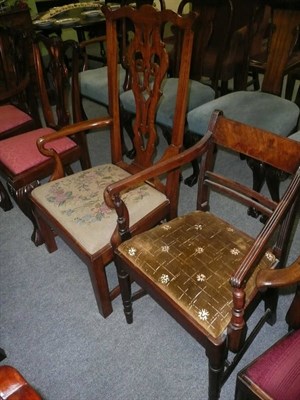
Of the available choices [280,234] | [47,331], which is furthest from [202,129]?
[47,331]

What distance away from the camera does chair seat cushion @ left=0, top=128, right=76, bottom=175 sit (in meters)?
1.64

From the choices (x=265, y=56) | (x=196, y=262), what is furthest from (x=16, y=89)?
(x=265, y=56)

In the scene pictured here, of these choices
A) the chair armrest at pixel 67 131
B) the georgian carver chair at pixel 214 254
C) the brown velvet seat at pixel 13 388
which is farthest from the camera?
the chair armrest at pixel 67 131

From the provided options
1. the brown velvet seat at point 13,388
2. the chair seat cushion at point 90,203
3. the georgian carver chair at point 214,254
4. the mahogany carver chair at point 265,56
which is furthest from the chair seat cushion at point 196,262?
the mahogany carver chair at point 265,56

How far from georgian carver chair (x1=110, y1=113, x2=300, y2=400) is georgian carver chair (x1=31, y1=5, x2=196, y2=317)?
0.12m

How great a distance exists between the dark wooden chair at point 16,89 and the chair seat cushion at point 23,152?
32 cm

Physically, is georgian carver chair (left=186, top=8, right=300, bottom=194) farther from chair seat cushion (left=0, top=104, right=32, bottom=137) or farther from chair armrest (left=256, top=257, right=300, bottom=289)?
chair seat cushion (left=0, top=104, right=32, bottom=137)

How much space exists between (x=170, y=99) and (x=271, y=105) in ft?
2.02

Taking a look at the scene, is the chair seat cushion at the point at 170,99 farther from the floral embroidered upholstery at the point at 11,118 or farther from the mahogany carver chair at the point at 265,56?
the floral embroidered upholstery at the point at 11,118

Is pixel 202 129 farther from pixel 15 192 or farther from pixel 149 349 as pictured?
pixel 149 349

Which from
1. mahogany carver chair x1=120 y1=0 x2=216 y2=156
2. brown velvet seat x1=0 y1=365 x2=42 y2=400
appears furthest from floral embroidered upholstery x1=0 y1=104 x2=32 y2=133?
brown velvet seat x1=0 y1=365 x2=42 y2=400

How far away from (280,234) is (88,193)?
800 mm

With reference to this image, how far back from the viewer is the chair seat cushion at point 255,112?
169 cm

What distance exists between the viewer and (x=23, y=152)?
5.56ft
